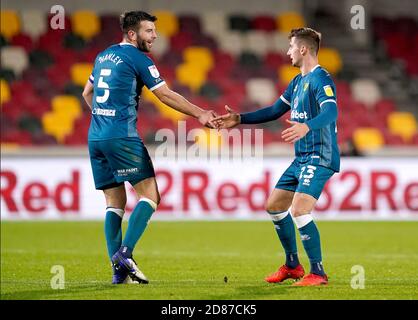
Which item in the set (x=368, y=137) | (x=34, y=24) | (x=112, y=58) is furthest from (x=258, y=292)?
(x=34, y=24)

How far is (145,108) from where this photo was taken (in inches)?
832

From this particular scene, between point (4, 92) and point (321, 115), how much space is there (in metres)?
13.7

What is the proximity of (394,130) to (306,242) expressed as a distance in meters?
14.1

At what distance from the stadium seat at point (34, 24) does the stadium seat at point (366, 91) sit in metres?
7.03

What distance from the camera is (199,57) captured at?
23.3m

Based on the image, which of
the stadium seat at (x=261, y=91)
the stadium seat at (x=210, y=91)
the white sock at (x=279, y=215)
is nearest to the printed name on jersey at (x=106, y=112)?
the white sock at (x=279, y=215)

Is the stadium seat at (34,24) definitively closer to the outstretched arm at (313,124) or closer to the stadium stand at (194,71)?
the stadium stand at (194,71)

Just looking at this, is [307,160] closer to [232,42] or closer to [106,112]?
[106,112]

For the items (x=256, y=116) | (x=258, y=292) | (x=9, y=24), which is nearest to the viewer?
(x=258, y=292)
